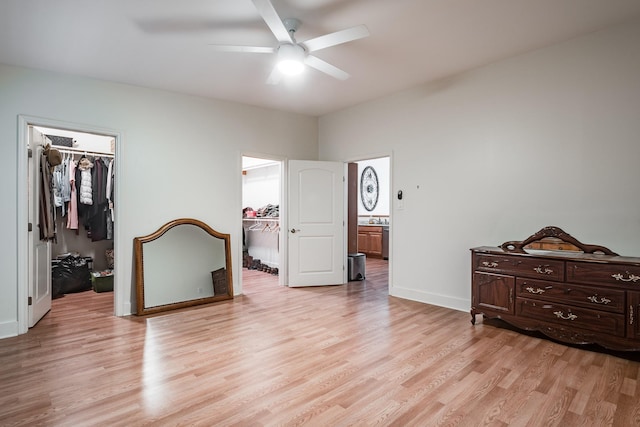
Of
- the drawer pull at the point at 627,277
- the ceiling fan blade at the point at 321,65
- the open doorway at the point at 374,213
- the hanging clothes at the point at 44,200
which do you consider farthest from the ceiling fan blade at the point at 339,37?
the open doorway at the point at 374,213

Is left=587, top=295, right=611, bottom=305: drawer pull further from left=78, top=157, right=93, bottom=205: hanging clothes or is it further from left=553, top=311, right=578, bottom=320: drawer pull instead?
left=78, top=157, right=93, bottom=205: hanging clothes

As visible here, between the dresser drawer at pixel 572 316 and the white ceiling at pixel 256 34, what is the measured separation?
2363mm

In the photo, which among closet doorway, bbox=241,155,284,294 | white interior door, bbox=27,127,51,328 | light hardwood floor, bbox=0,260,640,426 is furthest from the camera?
closet doorway, bbox=241,155,284,294

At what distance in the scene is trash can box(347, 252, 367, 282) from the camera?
5.67 m

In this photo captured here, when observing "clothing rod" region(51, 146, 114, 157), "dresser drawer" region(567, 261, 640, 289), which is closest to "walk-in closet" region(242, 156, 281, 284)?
"clothing rod" region(51, 146, 114, 157)

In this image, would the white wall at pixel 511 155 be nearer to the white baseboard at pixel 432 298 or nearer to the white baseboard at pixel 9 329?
the white baseboard at pixel 432 298

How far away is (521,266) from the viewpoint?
3195mm

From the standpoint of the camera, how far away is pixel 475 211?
3.88 metres

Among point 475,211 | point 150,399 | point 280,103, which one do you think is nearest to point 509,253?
point 475,211

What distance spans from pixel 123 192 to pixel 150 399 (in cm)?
257

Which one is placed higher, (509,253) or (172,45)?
(172,45)

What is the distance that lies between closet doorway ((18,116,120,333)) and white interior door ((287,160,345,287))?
233 cm

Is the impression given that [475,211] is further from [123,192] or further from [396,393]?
[123,192]

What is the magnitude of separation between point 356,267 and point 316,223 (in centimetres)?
106
